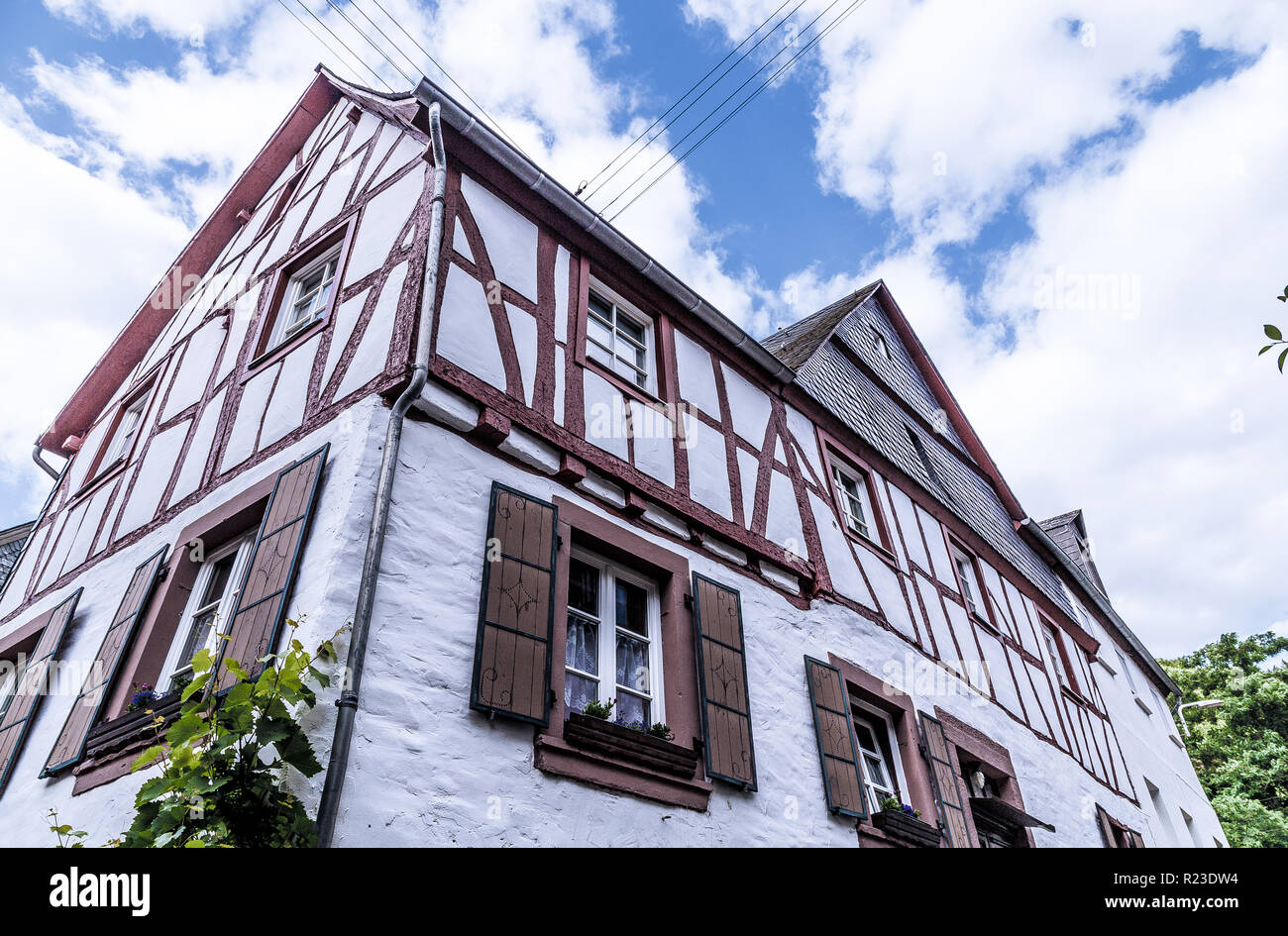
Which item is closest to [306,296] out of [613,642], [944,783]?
[613,642]

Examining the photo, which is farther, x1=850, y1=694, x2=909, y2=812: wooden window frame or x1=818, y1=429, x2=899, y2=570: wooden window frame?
x1=818, y1=429, x2=899, y2=570: wooden window frame

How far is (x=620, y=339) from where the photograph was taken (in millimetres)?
7602

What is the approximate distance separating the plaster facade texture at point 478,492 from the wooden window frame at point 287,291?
0.03 m

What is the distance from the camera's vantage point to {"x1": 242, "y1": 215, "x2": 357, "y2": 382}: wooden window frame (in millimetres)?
6680

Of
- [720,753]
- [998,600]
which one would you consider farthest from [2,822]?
[998,600]

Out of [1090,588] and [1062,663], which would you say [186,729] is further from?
[1090,588]

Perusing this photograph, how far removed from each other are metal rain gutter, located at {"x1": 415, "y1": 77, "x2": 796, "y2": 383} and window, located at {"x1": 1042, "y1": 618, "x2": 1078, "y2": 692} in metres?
6.66

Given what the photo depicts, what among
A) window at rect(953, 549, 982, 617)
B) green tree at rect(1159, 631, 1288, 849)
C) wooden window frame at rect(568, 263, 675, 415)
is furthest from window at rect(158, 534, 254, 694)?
green tree at rect(1159, 631, 1288, 849)

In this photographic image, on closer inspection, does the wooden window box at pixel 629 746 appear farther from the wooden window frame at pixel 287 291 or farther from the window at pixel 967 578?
the window at pixel 967 578

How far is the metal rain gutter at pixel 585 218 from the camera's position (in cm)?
668

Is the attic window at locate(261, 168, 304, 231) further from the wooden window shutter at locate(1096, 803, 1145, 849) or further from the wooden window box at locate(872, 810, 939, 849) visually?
the wooden window shutter at locate(1096, 803, 1145, 849)

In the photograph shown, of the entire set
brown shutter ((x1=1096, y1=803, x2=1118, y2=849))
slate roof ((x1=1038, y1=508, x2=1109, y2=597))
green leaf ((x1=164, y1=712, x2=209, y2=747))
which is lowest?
green leaf ((x1=164, y1=712, x2=209, y2=747))
